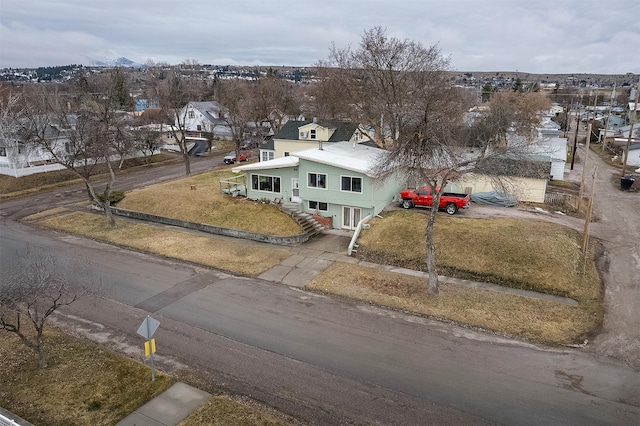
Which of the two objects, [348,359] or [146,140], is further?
[146,140]

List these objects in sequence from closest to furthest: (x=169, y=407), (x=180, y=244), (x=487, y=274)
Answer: (x=169, y=407), (x=487, y=274), (x=180, y=244)

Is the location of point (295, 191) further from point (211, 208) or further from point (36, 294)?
point (36, 294)

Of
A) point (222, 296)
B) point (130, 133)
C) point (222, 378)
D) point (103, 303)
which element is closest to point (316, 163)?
point (222, 296)

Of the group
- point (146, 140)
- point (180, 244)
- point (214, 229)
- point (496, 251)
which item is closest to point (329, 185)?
point (214, 229)

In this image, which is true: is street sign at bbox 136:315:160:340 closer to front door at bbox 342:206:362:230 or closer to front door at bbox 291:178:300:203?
front door at bbox 342:206:362:230

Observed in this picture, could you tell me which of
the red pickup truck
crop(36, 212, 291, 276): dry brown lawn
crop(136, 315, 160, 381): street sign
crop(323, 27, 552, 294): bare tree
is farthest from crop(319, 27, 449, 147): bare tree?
crop(136, 315, 160, 381): street sign
